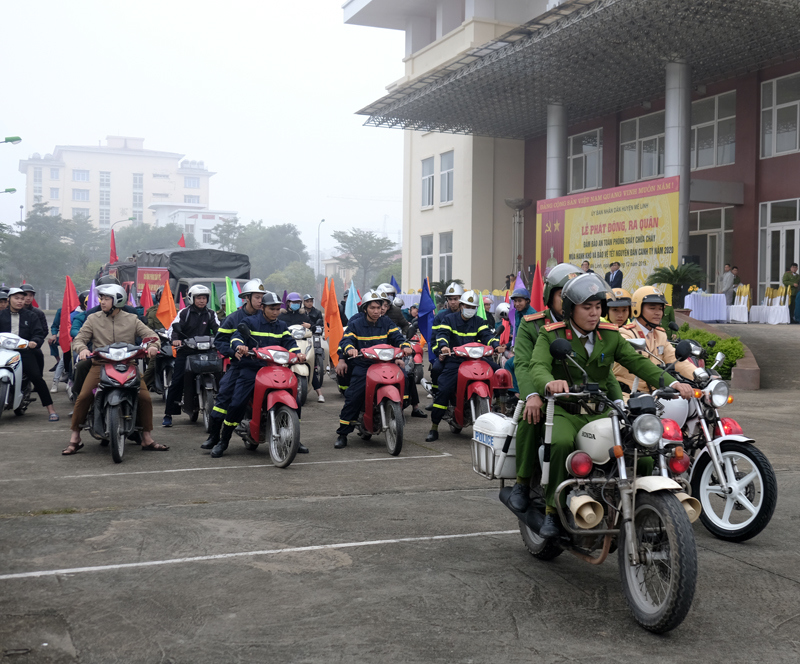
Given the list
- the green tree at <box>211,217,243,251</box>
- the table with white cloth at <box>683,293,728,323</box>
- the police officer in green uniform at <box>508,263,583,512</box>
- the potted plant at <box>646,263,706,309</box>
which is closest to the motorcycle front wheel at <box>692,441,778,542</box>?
the police officer in green uniform at <box>508,263,583,512</box>

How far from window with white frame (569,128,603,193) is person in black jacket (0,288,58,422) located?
26096 millimetres

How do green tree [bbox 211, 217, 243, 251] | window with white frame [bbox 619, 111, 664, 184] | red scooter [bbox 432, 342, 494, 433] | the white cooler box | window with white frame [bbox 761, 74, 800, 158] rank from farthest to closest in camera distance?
green tree [bbox 211, 217, 243, 251] → window with white frame [bbox 619, 111, 664, 184] → window with white frame [bbox 761, 74, 800, 158] → red scooter [bbox 432, 342, 494, 433] → the white cooler box

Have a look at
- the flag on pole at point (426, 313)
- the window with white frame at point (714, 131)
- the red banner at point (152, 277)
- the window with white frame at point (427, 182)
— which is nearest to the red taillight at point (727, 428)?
the flag on pole at point (426, 313)

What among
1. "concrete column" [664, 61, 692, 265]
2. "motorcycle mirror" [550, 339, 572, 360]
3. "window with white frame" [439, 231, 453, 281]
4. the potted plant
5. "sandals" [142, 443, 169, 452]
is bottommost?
"sandals" [142, 443, 169, 452]

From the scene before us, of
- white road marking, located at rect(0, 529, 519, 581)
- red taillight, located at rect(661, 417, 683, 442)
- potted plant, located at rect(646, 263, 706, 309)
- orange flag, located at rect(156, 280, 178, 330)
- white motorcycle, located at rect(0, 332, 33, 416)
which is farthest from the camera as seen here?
potted plant, located at rect(646, 263, 706, 309)

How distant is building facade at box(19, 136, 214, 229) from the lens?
183375 mm

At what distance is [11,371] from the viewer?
450 inches

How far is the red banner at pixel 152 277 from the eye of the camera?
25311 mm

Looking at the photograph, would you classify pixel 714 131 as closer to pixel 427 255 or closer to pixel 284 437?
pixel 427 255

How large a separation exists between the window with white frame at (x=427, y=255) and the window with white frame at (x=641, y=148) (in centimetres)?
1198

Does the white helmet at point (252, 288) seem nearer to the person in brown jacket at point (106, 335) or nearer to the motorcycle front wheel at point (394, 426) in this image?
the person in brown jacket at point (106, 335)

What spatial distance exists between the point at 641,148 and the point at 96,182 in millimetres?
173147

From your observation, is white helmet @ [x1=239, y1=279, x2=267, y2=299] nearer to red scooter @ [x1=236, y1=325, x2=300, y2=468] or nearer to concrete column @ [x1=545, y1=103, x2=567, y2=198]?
red scooter @ [x1=236, y1=325, x2=300, y2=468]

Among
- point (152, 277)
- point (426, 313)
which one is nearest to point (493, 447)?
point (426, 313)
